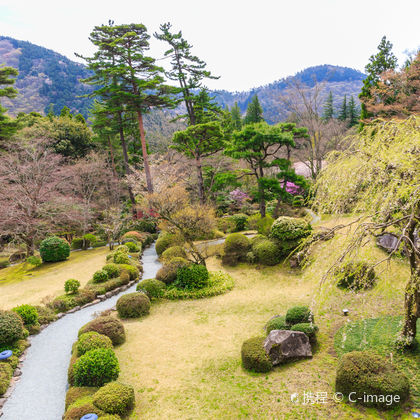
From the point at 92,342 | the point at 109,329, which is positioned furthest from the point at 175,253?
the point at 92,342

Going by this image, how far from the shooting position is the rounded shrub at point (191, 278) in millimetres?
12414

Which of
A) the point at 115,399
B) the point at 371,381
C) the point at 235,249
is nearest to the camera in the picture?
the point at 371,381

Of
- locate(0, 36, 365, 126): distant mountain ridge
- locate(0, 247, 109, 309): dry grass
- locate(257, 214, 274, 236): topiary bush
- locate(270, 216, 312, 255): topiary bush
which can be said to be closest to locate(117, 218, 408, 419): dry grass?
locate(270, 216, 312, 255): topiary bush

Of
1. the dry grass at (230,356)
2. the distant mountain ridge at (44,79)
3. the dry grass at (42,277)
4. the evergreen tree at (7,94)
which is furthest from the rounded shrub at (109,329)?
the distant mountain ridge at (44,79)

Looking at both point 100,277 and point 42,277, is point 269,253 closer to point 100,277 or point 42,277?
point 100,277

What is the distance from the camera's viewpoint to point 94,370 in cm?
658

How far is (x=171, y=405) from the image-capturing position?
599cm

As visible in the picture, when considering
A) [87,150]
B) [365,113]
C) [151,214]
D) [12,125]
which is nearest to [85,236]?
[151,214]

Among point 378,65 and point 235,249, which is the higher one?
point 378,65

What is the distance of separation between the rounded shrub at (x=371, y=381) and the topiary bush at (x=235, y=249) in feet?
31.1

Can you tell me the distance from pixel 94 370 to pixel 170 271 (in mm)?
6487

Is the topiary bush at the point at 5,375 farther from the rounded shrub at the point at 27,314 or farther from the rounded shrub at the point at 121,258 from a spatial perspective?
the rounded shrub at the point at 121,258

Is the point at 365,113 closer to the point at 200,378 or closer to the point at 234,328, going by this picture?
the point at 234,328

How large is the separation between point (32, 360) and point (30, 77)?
13015 cm
